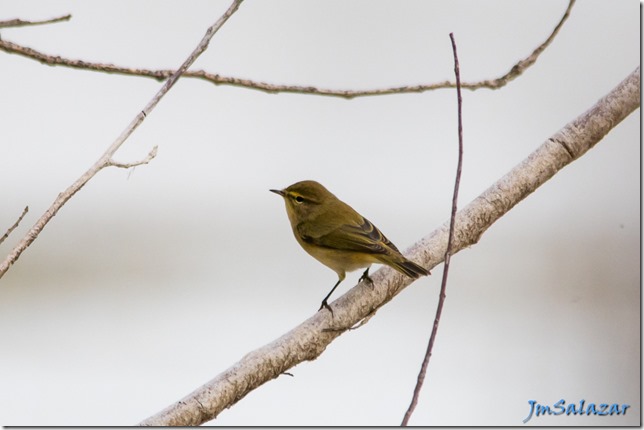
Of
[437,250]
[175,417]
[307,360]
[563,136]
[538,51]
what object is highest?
[538,51]

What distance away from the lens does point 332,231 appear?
2254 mm

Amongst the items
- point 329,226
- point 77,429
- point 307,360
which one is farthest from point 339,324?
point 77,429

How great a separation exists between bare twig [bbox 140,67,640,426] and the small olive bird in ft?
0.46

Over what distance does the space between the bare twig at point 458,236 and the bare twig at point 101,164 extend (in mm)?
481

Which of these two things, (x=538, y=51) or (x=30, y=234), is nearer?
(x=30, y=234)

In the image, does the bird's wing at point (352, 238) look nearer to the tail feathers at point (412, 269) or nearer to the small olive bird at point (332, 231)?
A: the small olive bird at point (332, 231)

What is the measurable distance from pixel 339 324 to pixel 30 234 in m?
0.71

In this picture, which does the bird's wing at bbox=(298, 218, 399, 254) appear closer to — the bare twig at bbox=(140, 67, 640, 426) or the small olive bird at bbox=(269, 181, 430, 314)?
the small olive bird at bbox=(269, 181, 430, 314)

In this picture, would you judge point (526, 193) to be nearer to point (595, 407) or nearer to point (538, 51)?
point (538, 51)

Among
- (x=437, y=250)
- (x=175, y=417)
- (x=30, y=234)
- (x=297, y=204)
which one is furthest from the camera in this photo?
(x=297, y=204)

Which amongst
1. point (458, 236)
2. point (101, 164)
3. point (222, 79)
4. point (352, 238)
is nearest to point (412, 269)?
point (458, 236)

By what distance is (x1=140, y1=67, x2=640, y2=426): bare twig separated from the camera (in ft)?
4.87

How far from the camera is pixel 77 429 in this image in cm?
215

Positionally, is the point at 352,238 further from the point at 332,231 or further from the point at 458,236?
the point at 458,236
